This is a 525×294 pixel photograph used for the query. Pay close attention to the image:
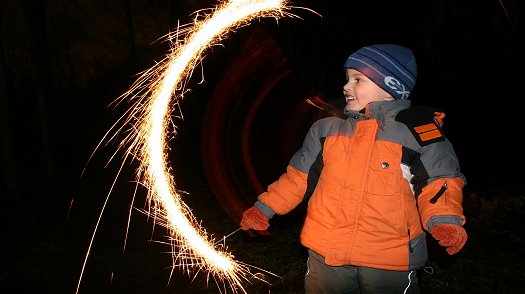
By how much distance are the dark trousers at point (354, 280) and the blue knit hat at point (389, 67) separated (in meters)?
1.09

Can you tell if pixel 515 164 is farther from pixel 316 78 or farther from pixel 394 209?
pixel 394 209

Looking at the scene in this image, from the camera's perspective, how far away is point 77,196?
1066cm

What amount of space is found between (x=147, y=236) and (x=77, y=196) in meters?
4.65

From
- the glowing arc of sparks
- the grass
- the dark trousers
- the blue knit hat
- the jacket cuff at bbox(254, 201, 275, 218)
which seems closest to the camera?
the dark trousers

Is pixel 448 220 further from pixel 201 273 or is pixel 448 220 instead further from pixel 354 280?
pixel 201 273

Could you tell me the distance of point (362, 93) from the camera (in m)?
2.78

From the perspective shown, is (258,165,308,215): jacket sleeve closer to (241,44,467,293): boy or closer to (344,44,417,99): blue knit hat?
(241,44,467,293): boy

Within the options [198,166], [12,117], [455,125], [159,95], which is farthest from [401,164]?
[12,117]

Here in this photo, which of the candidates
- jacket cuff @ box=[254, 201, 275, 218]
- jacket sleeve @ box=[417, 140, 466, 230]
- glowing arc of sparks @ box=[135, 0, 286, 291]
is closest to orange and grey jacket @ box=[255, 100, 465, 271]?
jacket sleeve @ box=[417, 140, 466, 230]

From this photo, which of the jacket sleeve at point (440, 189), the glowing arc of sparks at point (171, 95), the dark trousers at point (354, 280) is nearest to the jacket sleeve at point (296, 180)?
the dark trousers at point (354, 280)

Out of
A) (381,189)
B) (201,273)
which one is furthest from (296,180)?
(201,273)

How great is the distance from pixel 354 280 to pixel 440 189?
0.76 meters

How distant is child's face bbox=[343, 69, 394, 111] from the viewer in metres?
2.76

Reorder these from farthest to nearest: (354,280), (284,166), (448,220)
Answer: (284,166), (354,280), (448,220)
